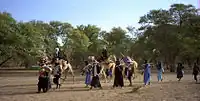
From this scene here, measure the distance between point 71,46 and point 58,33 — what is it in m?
12.6

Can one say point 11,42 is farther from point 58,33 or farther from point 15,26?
point 58,33

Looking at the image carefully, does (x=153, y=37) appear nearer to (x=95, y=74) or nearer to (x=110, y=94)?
(x=95, y=74)

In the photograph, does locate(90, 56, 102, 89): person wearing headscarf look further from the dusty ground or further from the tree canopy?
the tree canopy

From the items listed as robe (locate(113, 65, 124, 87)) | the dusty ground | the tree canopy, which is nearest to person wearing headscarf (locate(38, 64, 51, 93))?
the dusty ground

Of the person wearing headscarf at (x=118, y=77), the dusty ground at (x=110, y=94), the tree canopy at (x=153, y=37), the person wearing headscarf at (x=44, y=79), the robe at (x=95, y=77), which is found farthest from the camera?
the tree canopy at (x=153, y=37)

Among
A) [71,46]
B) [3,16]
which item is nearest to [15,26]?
[3,16]

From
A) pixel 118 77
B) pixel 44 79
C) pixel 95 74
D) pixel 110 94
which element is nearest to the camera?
pixel 110 94

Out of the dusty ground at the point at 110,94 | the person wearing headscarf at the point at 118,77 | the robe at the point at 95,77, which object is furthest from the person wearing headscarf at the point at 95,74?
the person wearing headscarf at the point at 118,77

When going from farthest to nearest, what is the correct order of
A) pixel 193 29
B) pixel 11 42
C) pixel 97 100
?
pixel 193 29
pixel 11 42
pixel 97 100

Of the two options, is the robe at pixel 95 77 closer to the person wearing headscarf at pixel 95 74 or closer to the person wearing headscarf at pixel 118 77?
the person wearing headscarf at pixel 95 74

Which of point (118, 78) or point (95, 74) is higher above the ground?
point (95, 74)

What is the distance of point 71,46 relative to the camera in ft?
224

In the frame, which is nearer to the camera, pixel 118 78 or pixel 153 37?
pixel 118 78


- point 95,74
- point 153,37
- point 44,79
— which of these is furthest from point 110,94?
point 153,37
